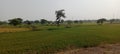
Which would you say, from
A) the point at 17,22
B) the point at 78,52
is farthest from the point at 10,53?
the point at 17,22

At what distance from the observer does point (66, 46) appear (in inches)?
930

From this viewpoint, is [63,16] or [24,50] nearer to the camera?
[24,50]

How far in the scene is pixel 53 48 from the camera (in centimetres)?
2162

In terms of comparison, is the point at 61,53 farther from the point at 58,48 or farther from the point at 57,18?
the point at 57,18

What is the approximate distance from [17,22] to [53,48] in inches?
4189

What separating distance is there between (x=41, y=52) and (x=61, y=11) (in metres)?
81.7

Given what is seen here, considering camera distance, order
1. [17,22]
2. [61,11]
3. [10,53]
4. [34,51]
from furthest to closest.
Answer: [17,22], [61,11], [34,51], [10,53]

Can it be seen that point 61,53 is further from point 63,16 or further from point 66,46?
point 63,16

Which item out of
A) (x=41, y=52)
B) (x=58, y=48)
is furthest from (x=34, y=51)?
(x=58, y=48)

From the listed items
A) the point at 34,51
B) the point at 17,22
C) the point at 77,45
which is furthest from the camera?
the point at 17,22

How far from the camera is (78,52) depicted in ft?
69.8

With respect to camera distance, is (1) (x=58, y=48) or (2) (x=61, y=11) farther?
(2) (x=61, y=11)

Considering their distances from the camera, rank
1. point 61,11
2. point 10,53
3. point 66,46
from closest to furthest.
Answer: point 10,53 < point 66,46 < point 61,11

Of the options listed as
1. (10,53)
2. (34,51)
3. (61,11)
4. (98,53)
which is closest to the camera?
(10,53)
